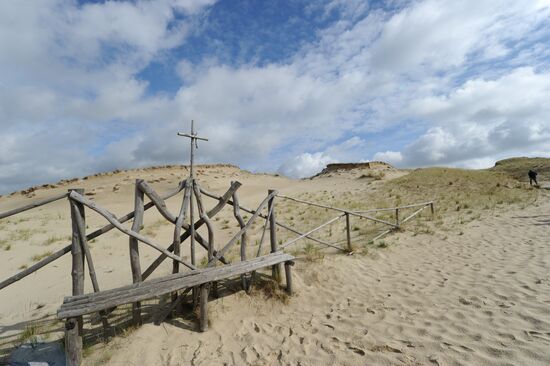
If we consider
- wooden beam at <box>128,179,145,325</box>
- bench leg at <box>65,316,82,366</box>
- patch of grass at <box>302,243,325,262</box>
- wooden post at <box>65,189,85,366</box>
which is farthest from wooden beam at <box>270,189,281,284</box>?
bench leg at <box>65,316,82,366</box>

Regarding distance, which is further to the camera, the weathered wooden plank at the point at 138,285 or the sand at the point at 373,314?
the weathered wooden plank at the point at 138,285

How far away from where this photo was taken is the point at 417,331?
16.0 feet

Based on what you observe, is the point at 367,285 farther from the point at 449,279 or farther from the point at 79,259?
the point at 79,259

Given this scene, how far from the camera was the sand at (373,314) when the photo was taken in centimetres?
444

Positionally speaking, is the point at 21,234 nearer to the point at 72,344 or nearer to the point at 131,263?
the point at 131,263

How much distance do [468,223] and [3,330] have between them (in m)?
14.8

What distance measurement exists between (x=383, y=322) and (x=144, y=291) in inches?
155

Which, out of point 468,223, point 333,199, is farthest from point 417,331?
point 333,199

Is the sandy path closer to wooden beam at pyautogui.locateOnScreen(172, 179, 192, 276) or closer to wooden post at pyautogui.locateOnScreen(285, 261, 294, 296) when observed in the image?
wooden post at pyautogui.locateOnScreen(285, 261, 294, 296)

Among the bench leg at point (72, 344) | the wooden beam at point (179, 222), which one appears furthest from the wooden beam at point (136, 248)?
A: the bench leg at point (72, 344)

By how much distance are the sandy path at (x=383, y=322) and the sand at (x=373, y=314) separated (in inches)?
0.6

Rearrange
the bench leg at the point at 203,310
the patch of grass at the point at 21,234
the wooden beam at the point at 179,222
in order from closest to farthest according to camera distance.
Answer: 1. the bench leg at the point at 203,310
2. the wooden beam at the point at 179,222
3. the patch of grass at the point at 21,234

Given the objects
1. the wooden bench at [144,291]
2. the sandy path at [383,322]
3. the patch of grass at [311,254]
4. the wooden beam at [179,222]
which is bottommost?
the sandy path at [383,322]

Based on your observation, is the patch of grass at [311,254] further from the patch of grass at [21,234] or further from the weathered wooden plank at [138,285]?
the patch of grass at [21,234]
